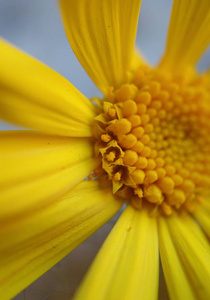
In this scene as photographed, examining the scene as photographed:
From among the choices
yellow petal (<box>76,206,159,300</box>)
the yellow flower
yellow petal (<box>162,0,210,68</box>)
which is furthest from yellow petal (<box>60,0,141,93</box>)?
yellow petal (<box>76,206,159,300</box>)

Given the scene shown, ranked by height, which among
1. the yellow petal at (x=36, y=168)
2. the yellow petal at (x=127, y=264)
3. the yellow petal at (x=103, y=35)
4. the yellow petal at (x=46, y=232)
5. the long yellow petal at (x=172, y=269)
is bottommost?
the long yellow petal at (x=172, y=269)

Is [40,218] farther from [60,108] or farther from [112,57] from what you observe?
[112,57]

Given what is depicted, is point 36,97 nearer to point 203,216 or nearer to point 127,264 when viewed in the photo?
point 127,264

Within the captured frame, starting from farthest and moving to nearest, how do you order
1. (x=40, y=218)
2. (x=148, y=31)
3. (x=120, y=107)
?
1. (x=148, y=31)
2. (x=120, y=107)
3. (x=40, y=218)

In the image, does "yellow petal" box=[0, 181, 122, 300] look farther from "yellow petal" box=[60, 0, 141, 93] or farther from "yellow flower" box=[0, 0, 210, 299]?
"yellow petal" box=[60, 0, 141, 93]

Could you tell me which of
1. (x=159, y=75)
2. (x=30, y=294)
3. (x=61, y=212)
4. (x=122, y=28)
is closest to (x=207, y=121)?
(x=159, y=75)

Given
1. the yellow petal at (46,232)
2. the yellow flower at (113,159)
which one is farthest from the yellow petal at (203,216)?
the yellow petal at (46,232)

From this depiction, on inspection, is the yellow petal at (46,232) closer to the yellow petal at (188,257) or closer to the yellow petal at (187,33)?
the yellow petal at (188,257)
